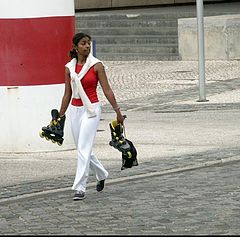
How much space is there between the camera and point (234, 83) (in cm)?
2438

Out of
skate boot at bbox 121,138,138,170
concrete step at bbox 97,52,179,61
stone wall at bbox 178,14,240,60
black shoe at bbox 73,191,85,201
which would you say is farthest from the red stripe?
concrete step at bbox 97,52,179,61

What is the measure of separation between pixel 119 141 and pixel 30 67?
4104mm

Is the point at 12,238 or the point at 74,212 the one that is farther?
the point at 74,212

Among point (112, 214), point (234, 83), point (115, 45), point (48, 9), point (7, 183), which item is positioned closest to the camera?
point (112, 214)

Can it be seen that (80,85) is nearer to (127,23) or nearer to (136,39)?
(136,39)

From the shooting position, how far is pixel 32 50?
15.7 metres

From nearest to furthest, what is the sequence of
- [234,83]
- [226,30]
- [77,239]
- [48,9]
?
[77,239] < [48,9] < [234,83] < [226,30]

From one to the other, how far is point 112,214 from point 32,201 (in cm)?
127

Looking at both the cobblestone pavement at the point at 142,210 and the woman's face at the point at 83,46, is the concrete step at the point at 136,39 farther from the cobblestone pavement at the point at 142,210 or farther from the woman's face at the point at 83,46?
the woman's face at the point at 83,46

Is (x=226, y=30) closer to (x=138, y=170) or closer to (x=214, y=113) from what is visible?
(x=214, y=113)

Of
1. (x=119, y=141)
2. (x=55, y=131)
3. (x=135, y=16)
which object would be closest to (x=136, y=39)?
(x=135, y=16)

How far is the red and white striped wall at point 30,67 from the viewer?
51.2 ft

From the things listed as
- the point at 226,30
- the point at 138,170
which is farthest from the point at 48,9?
the point at 226,30

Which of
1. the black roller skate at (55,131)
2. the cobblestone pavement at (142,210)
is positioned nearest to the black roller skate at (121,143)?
the cobblestone pavement at (142,210)
